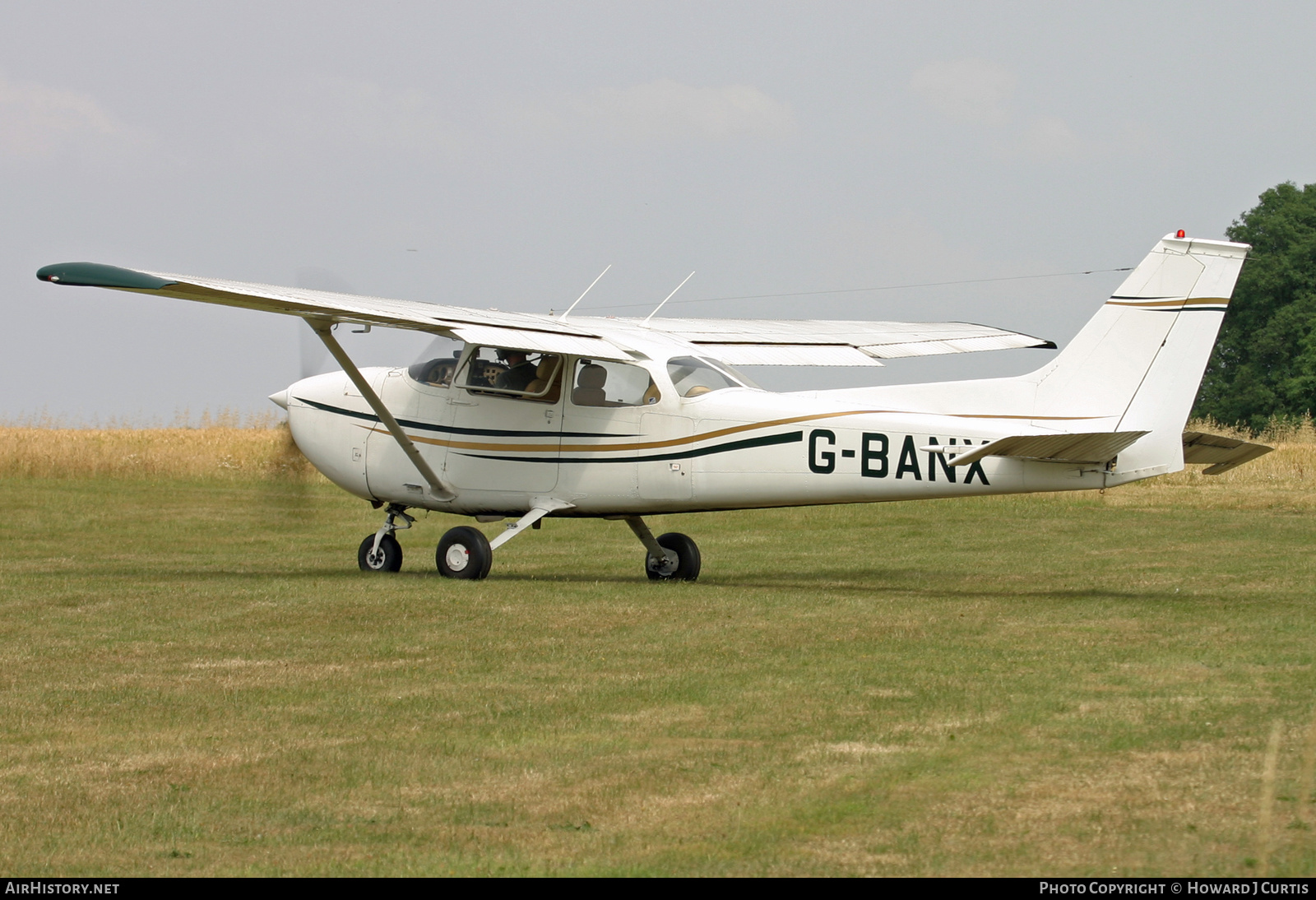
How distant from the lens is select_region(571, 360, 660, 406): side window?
13289 mm

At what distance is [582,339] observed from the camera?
13.3m

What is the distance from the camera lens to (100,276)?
10742 mm

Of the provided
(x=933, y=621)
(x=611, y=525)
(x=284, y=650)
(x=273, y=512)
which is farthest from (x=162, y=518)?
(x=933, y=621)

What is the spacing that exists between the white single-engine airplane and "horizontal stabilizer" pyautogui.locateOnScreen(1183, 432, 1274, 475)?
0.07 ft

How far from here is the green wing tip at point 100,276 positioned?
35.1ft

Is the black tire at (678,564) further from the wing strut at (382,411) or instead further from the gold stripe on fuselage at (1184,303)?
the gold stripe on fuselage at (1184,303)

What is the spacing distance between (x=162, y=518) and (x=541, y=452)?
10.8m

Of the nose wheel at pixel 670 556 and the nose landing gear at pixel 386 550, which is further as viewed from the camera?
the nose landing gear at pixel 386 550

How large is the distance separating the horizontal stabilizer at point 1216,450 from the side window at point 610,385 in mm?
4709

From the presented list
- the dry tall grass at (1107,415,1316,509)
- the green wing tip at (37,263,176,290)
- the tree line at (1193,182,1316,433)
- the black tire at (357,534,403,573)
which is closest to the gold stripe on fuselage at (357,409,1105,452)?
the black tire at (357,534,403,573)

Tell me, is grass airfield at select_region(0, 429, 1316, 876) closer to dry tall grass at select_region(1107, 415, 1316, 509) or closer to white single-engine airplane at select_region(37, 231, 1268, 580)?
white single-engine airplane at select_region(37, 231, 1268, 580)

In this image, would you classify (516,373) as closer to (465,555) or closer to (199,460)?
(465,555)

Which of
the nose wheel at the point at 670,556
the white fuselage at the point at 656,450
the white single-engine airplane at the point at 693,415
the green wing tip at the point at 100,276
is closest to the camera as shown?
the green wing tip at the point at 100,276

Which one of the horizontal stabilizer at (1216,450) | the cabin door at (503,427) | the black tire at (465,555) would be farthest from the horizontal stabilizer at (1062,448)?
the black tire at (465,555)
